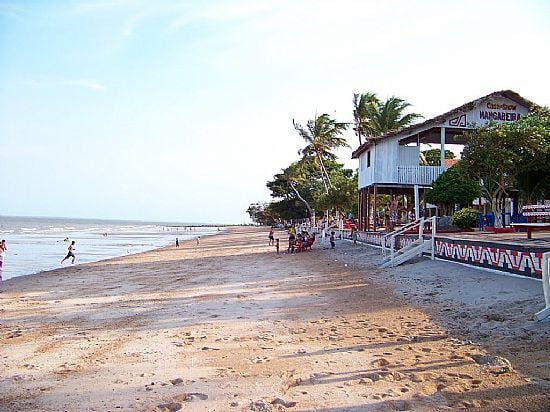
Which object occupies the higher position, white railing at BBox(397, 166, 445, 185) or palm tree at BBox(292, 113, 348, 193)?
palm tree at BBox(292, 113, 348, 193)

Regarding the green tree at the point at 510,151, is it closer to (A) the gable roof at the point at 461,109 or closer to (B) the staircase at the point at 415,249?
(B) the staircase at the point at 415,249

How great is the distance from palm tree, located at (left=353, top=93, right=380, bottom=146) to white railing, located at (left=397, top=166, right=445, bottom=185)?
39.1 ft

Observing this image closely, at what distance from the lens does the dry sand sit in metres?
4.96

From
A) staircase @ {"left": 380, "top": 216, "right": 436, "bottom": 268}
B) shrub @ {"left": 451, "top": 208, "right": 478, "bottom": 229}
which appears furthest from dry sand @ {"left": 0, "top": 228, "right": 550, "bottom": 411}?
shrub @ {"left": 451, "top": 208, "right": 478, "bottom": 229}

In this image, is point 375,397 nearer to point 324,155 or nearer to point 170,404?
point 170,404

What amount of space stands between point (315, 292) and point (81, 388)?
7218 mm

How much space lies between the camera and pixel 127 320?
9570 mm

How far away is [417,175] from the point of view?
26000 millimetres

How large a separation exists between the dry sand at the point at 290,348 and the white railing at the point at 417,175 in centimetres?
1340

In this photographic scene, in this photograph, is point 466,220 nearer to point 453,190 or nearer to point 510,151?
point 453,190

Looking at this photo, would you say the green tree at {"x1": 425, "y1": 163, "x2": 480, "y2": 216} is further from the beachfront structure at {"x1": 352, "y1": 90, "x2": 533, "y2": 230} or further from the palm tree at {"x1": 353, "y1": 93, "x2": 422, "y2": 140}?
the palm tree at {"x1": 353, "y1": 93, "x2": 422, "y2": 140}

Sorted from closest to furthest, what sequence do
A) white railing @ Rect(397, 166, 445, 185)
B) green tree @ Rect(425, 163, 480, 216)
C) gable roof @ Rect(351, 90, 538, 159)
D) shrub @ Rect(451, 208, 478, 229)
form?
shrub @ Rect(451, 208, 478, 229)
green tree @ Rect(425, 163, 480, 216)
gable roof @ Rect(351, 90, 538, 159)
white railing @ Rect(397, 166, 445, 185)

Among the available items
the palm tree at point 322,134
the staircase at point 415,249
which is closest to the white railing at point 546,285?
the staircase at point 415,249

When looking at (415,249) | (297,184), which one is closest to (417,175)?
(415,249)
